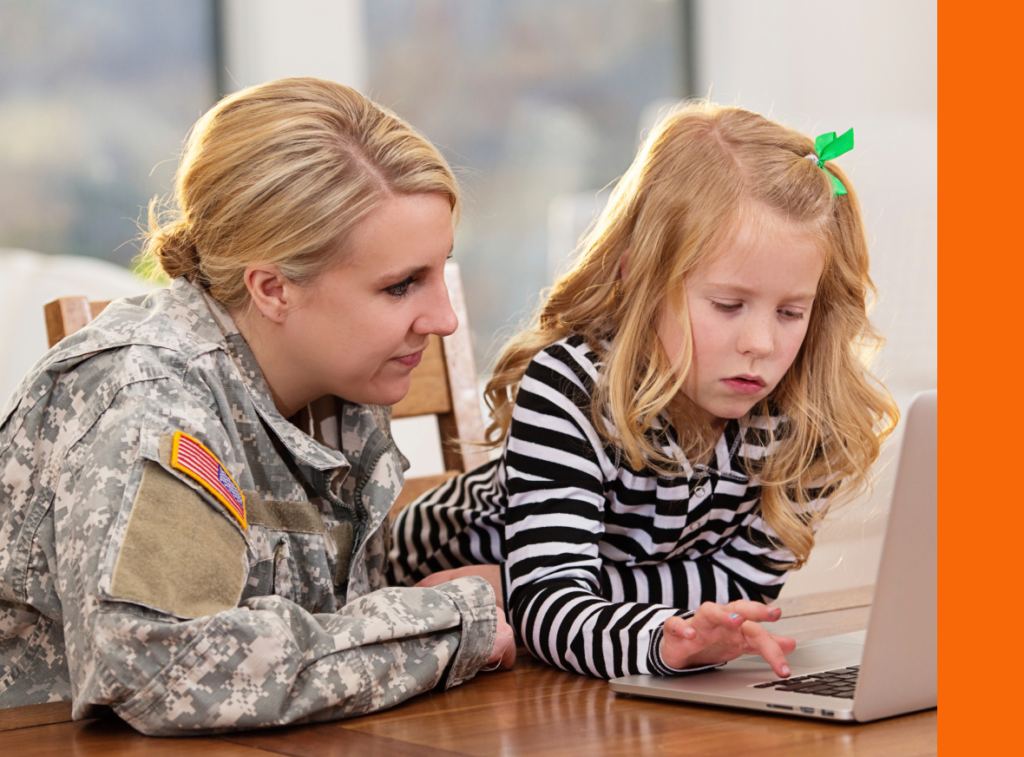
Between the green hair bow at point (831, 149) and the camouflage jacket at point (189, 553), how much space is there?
1.72 ft

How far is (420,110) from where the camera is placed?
3266 mm

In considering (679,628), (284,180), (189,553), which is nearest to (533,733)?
(679,628)

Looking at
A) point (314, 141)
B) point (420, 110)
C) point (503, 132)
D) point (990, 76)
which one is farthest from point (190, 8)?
point (990, 76)

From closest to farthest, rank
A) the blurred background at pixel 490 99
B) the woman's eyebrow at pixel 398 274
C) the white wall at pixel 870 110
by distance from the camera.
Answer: the woman's eyebrow at pixel 398 274 → the white wall at pixel 870 110 → the blurred background at pixel 490 99

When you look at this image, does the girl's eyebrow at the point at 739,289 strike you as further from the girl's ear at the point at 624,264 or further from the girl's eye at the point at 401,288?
the girl's eye at the point at 401,288

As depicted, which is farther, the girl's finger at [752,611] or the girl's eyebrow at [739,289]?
the girl's eyebrow at [739,289]

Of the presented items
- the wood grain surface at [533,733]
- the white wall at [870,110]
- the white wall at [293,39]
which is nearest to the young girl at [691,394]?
the wood grain surface at [533,733]

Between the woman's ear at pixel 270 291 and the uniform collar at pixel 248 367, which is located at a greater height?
the woman's ear at pixel 270 291

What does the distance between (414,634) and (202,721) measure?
0.17 meters

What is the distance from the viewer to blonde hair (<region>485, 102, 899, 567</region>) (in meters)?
0.97

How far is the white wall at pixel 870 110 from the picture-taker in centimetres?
213

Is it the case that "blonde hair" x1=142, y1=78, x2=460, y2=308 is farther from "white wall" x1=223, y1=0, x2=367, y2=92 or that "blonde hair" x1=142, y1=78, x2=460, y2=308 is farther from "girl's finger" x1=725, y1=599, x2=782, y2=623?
"white wall" x1=223, y1=0, x2=367, y2=92

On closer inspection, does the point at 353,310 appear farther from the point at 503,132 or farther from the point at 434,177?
the point at 503,132

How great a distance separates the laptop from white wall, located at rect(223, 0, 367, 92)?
2481 mm
